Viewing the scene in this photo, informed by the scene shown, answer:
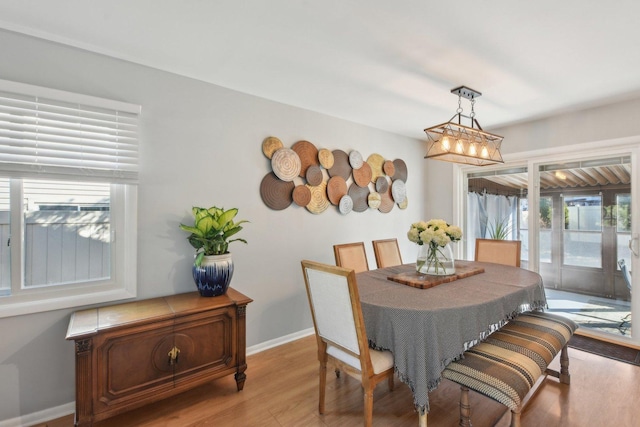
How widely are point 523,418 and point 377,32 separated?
8.64 feet

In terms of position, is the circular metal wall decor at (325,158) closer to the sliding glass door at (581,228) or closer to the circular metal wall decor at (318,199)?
the circular metal wall decor at (318,199)

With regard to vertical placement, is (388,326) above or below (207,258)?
below

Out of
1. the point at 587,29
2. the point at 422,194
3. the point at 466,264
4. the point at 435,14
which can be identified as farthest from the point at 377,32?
the point at 422,194

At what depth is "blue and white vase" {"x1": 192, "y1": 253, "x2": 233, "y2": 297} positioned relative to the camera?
2.21 metres

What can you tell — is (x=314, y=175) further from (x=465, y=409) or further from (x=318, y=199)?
(x=465, y=409)

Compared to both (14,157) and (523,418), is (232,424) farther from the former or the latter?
(14,157)

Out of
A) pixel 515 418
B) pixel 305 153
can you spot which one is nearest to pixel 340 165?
pixel 305 153

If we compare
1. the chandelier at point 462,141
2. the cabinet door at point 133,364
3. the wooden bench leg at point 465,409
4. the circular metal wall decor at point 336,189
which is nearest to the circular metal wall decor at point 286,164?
the circular metal wall decor at point 336,189

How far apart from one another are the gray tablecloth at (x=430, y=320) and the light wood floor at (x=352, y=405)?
21.6 inches

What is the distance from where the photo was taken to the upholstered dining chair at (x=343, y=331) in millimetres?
1607

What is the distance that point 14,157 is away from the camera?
1.81 m

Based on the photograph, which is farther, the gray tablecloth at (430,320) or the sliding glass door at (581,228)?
the sliding glass door at (581,228)

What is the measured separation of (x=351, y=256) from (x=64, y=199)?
7.55 ft

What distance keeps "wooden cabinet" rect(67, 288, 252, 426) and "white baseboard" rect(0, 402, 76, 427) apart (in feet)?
1.62
